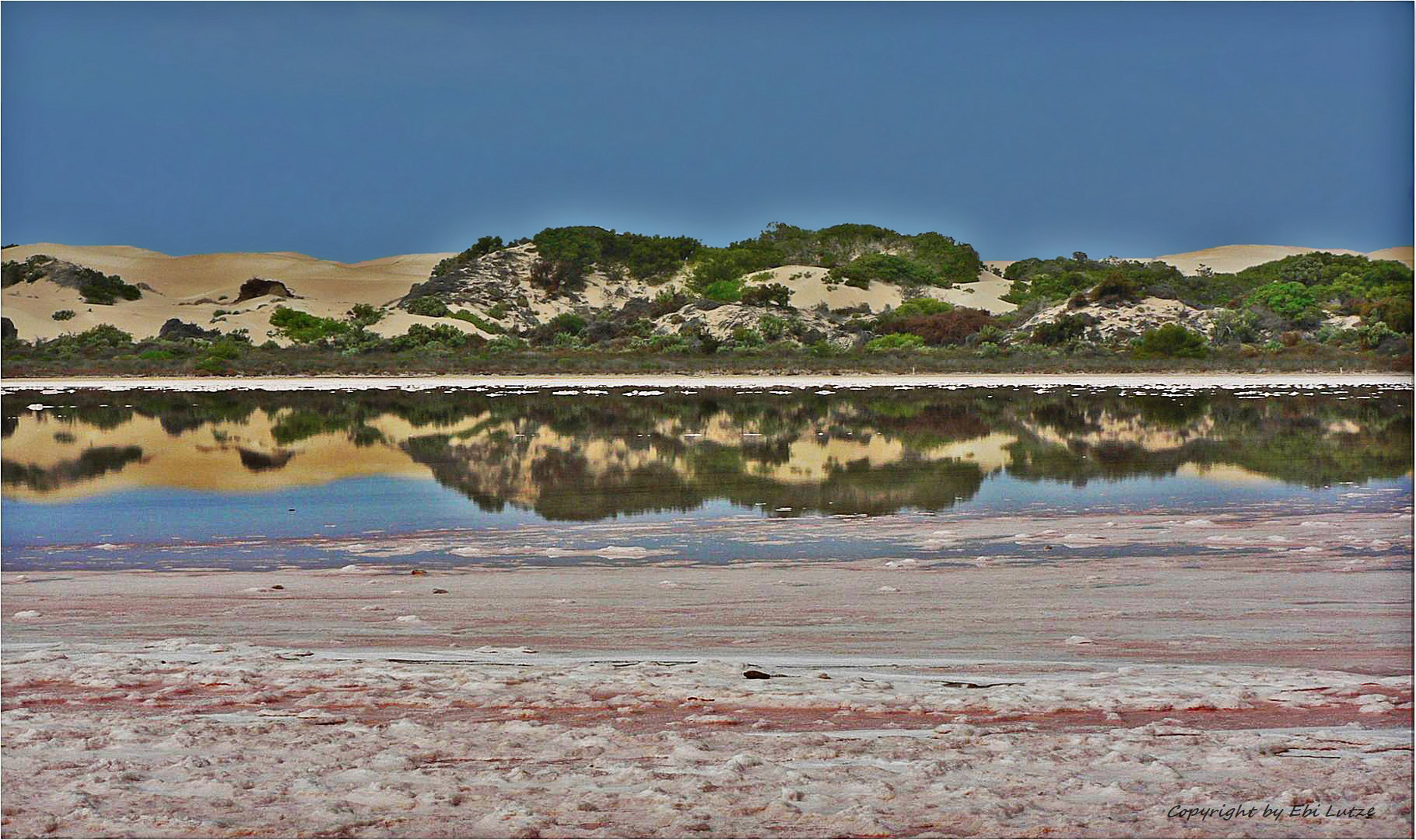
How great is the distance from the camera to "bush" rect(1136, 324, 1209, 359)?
4891cm

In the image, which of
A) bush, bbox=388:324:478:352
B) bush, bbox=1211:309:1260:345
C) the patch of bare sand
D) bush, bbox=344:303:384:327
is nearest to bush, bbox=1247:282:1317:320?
bush, bbox=1211:309:1260:345

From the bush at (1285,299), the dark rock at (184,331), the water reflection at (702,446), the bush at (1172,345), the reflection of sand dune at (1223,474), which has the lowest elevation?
the reflection of sand dune at (1223,474)

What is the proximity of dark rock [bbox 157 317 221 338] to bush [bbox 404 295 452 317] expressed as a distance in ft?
43.1

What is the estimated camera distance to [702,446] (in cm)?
1656

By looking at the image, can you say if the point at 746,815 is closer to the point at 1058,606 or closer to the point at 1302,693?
the point at 1302,693

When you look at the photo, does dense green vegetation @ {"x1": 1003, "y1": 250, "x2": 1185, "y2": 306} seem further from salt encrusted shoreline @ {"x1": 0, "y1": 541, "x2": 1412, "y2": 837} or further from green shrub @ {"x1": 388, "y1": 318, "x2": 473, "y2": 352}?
salt encrusted shoreline @ {"x1": 0, "y1": 541, "x2": 1412, "y2": 837}

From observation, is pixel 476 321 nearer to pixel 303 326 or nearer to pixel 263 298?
pixel 303 326

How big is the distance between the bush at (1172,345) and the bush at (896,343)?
10.2 m

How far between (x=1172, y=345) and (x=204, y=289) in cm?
9921

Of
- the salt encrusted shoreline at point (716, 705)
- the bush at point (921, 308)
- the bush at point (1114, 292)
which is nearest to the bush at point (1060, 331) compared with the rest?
the bush at point (1114, 292)

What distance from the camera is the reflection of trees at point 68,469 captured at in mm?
13211

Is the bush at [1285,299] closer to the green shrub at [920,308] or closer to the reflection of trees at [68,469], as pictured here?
the green shrub at [920,308]

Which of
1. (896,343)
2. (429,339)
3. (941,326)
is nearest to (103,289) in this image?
(429,339)

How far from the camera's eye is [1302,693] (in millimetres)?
4828
